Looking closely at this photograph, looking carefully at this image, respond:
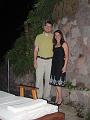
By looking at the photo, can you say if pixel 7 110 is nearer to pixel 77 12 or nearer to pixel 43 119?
pixel 43 119

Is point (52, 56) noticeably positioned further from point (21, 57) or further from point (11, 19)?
point (11, 19)

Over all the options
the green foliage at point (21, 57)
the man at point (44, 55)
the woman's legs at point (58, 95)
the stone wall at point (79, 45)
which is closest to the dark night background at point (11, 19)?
the green foliage at point (21, 57)

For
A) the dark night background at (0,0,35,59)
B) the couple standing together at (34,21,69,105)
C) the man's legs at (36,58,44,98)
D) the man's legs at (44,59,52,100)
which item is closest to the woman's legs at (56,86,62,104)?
the couple standing together at (34,21,69,105)

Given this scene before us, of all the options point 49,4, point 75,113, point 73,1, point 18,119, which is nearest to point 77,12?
point 73,1

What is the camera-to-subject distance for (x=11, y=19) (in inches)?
312

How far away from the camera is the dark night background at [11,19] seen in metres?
7.82

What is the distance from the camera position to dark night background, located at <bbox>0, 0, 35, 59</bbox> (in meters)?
7.82

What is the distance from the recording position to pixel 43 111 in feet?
13.1

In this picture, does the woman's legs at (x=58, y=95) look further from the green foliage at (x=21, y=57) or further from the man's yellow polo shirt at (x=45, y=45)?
the green foliage at (x=21, y=57)

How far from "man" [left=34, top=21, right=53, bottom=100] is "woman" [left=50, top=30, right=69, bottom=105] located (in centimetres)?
8

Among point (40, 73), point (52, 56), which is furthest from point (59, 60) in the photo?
point (40, 73)

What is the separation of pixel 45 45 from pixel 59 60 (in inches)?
13.7

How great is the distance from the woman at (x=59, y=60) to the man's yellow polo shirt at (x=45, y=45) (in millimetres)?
75

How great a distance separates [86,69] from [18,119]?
139 inches
